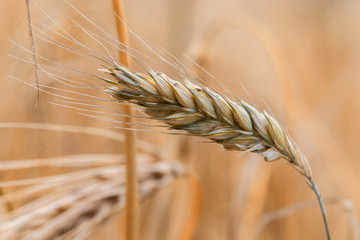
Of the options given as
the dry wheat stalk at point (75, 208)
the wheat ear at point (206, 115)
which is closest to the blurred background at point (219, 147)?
the wheat ear at point (206, 115)

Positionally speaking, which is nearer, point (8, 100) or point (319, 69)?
point (8, 100)

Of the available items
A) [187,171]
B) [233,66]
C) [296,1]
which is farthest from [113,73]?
[296,1]

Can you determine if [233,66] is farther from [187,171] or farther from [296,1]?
[296,1]

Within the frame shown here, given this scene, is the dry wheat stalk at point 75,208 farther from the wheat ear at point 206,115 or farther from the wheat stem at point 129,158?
the wheat ear at point 206,115

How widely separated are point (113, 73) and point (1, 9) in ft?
5.18

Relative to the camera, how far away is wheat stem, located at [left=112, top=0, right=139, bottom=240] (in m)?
0.59

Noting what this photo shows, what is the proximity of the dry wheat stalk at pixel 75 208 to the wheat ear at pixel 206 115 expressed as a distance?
330 millimetres

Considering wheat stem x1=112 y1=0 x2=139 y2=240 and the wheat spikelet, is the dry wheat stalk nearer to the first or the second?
wheat stem x1=112 y1=0 x2=139 y2=240

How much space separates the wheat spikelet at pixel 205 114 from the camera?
515mm

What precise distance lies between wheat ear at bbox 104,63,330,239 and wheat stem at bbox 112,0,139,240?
0.27 ft

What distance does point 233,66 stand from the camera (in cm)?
199

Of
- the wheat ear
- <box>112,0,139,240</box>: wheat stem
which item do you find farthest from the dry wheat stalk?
the wheat ear

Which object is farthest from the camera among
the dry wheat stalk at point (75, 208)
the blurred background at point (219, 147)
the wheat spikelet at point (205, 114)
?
the blurred background at point (219, 147)

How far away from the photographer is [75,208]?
0.81 metres
